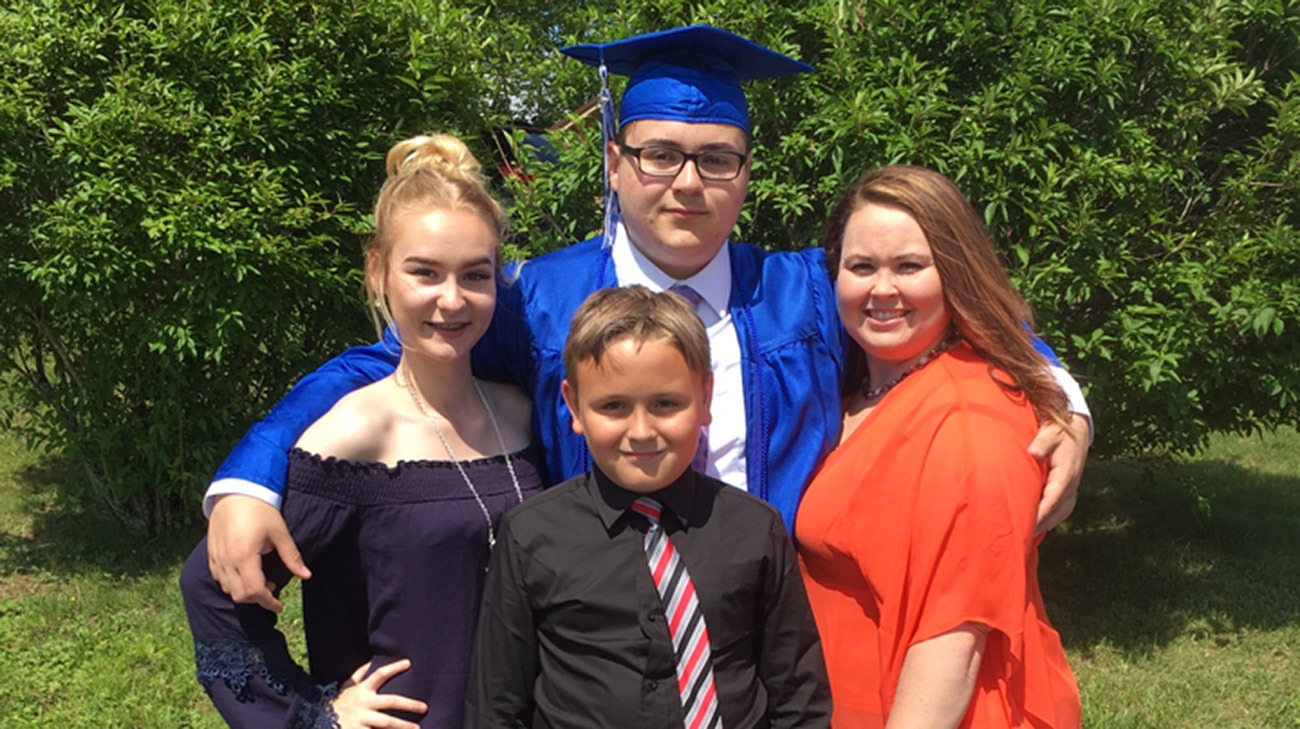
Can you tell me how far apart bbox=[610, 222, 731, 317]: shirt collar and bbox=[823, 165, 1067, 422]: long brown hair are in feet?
1.40

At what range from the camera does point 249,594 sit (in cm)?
178

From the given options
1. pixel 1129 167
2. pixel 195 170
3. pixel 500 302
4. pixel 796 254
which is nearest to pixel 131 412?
pixel 195 170

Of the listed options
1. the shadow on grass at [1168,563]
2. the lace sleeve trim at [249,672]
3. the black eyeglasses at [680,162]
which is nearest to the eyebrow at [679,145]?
the black eyeglasses at [680,162]

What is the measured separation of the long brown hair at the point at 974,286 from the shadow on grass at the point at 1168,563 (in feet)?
11.0

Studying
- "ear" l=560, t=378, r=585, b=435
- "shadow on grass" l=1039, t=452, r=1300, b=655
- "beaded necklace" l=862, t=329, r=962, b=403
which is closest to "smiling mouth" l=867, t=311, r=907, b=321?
"beaded necklace" l=862, t=329, r=962, b=403

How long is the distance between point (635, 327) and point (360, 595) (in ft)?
2.60

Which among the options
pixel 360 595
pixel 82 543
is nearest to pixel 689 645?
pixel 360 595

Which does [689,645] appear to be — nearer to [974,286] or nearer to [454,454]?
[454,454]

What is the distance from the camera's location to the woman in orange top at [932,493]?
177 cm

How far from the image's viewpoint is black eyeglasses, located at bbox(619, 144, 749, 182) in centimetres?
222

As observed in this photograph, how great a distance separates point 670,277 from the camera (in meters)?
2.33

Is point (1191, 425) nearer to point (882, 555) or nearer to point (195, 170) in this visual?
point (882, 555)

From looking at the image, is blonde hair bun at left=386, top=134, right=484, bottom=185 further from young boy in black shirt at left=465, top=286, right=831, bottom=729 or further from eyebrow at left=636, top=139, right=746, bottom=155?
young boy in black shirt at left=465, top=286, right=831, bottom=729

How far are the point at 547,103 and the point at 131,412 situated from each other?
2809 mm
